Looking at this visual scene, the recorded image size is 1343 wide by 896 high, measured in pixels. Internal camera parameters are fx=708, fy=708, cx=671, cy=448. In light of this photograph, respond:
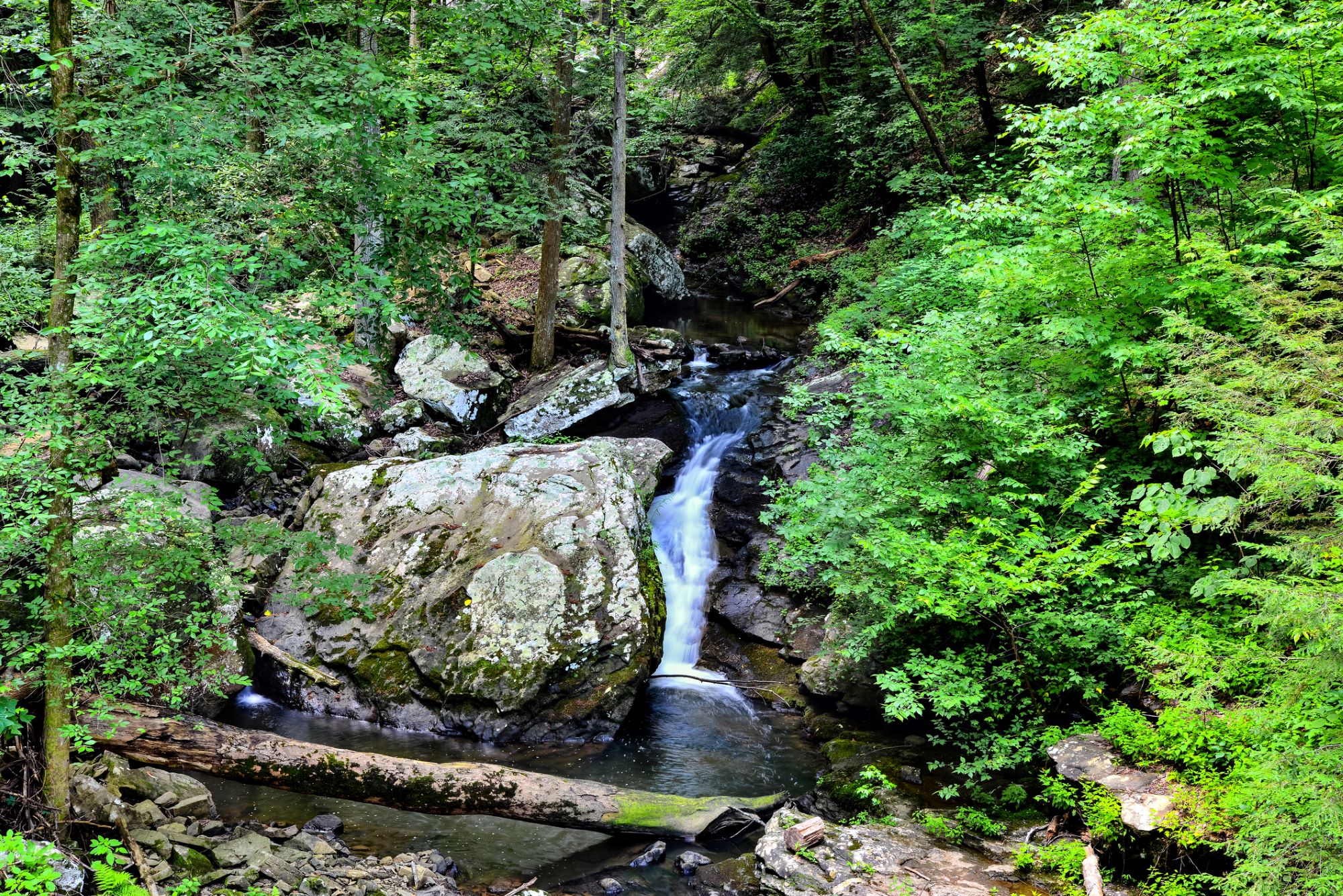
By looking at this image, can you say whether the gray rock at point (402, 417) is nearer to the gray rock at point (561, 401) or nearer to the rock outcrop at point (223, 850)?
the gray rock at point (561, 401)

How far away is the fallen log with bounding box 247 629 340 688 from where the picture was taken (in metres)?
8.60

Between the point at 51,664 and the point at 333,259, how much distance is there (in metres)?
3.20

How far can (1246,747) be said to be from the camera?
15.4 ft

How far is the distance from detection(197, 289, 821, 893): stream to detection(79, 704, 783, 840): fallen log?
36cm

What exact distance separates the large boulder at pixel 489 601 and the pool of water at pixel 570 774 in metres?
0.30

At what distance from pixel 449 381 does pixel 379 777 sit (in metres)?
8.57

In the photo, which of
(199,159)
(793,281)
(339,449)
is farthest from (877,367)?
(793,281)

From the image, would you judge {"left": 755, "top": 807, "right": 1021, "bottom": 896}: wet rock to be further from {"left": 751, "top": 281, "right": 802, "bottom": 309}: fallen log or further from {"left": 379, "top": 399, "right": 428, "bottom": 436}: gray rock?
{"left": 751, "top": 281, "right": 802, "bottom": 309}: fallen log

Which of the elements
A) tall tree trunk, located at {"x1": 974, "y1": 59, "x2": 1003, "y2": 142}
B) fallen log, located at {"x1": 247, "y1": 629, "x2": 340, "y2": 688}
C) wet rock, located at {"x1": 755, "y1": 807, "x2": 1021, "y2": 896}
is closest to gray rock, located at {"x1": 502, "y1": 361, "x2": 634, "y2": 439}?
fallen log, located at {"x1": 247, "y1": 629, "x2": 340, "y2": 688}

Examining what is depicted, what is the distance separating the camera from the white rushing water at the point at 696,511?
1049 centimetres

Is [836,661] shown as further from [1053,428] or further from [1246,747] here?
[1246,747]

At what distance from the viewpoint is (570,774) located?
7719mm

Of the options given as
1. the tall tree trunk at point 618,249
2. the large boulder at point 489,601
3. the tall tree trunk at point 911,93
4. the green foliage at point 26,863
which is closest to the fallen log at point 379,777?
the large boulder at point 489,601

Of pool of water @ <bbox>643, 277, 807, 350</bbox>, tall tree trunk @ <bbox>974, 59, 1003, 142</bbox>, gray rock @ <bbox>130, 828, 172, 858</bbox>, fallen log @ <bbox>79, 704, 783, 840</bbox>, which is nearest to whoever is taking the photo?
gray rock @ <bbox>130, 828, 172, 858</bbox>
